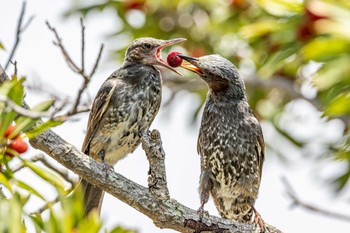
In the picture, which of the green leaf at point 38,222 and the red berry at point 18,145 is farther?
the red berry at point 18,145

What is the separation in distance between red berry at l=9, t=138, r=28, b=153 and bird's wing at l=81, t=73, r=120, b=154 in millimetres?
2314

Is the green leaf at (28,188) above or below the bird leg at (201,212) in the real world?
below

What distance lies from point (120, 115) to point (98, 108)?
0.24 m

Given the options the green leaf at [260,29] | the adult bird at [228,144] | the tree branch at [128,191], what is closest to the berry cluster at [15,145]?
the tree branch at [128,191]

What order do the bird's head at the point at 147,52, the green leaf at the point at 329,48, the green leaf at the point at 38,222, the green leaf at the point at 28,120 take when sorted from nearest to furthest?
the green leaf at the point at 329,48 < the green leaf at the point at 38,222 < the green leaf at the point at 28,120 < the bird's head at the point at 147,52

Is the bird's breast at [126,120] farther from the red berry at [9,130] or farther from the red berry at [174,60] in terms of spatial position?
the red berry at [9,130]

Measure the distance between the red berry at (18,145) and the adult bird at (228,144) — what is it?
78.0 inches

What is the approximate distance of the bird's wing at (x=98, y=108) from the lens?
666cm

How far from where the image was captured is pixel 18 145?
433 centimetres

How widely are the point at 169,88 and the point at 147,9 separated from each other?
918 mm

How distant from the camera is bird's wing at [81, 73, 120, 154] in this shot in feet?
21.9

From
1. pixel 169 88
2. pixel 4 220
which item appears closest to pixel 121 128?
pixel 169 88

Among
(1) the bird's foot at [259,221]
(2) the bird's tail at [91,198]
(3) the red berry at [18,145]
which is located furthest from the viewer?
(2) the bird's tail at [91,198]

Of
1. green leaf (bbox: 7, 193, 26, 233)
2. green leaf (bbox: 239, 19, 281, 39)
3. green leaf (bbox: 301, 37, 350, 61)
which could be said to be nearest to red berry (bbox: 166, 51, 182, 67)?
green leaf (bbox: 239, 19, 281, 39)
